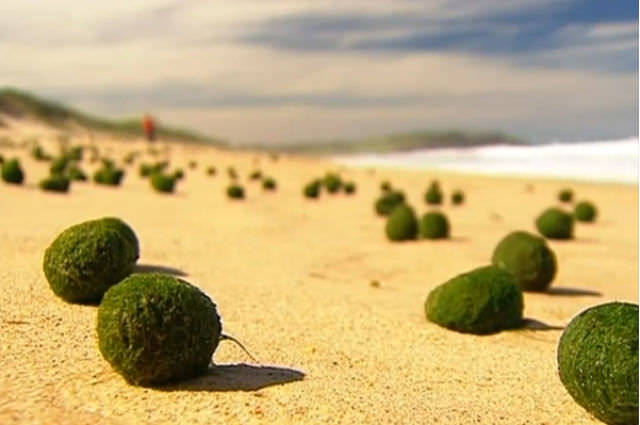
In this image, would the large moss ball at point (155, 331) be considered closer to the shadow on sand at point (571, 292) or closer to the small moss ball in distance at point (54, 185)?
the shadow on sand at point (571, 292)

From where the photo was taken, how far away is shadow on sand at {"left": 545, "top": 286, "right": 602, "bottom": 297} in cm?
1962

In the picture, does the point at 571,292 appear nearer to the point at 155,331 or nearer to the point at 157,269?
the point at 157,269

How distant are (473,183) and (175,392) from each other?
188ft

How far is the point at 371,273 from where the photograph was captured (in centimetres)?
2170

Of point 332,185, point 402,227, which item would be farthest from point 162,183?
point 402,227

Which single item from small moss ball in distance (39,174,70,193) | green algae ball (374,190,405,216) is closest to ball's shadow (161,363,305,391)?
green algae ball (374,190,405,216)

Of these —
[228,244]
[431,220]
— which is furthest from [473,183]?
[228,244]

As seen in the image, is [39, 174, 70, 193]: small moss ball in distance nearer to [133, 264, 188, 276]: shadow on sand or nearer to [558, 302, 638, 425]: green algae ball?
[133, 264, 188, 276]: shadow on sand

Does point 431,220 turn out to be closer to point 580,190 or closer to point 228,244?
point 228,244

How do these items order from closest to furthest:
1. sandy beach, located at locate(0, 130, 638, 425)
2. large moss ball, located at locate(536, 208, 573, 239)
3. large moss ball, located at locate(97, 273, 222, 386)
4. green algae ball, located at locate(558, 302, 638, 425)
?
1. green algae ball, located at locate(558, 302, 638, 425)
2. sandy beach, located at locate(0, 130, 638, 425)
3. large moss ball, located at locate(97, 273, 222, 386)
4. large moss ball, located at locate(536, 208, 573, 239)

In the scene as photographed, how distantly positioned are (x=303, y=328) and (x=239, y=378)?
3954 mm

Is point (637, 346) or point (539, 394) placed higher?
point (637, 346)

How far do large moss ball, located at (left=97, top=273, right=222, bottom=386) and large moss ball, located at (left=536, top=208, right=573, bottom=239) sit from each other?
71.0 feet

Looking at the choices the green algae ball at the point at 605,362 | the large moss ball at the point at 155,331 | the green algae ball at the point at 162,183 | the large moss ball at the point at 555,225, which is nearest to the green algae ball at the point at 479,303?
the green algae ball at the point at 605,362
